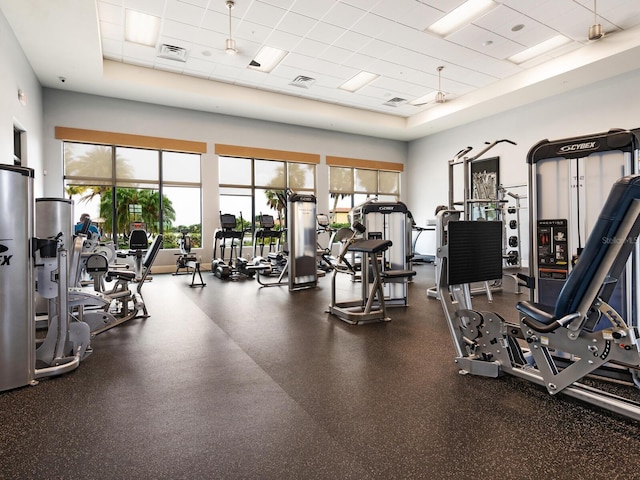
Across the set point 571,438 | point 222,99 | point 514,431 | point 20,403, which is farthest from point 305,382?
point 222,99

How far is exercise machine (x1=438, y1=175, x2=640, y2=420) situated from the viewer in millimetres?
1869

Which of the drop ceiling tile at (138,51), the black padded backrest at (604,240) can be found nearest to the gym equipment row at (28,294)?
the black padded backrest at (604,240)

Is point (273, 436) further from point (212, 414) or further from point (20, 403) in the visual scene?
point (20, 403)

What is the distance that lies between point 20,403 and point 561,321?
3234 mm

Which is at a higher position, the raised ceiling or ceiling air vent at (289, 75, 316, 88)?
ceiling air vent at (289, 75, 316, 88)

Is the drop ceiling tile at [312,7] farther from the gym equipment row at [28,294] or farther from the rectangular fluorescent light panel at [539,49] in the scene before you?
the gym equipment row at [28,294]

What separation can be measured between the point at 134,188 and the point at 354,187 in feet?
21.1

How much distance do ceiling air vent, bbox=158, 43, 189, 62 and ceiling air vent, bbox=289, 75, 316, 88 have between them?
7.76 ft

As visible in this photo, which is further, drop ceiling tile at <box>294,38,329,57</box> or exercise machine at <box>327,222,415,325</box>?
drop ceiling tile at <box>294,38,329,57</box>

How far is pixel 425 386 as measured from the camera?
253 cm

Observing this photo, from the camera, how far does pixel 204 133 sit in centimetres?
969

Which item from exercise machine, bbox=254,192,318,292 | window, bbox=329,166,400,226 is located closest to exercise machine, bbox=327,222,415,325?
exercise machine, bbox=254,192,318,292

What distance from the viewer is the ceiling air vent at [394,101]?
974cm

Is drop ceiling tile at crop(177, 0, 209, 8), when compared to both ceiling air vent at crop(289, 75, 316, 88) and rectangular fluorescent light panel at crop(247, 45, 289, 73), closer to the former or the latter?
rectangular fluorescent light panel at crop(247, 45, 289, 73)
